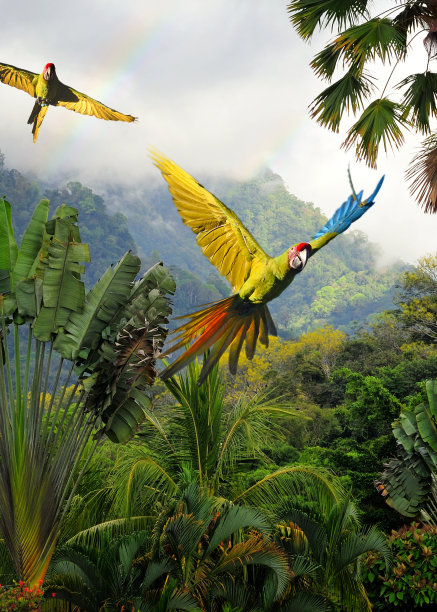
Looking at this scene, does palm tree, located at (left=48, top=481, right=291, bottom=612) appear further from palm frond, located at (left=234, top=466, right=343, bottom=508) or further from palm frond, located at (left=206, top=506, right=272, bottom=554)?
palm frond, located at (left=234, top=466, right=343, bottom=508)

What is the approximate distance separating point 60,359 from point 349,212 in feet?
11.5

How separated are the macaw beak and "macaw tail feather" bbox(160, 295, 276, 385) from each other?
32 centimetres

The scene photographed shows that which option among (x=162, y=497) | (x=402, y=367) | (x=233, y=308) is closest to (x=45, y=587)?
(x=162, y=497)

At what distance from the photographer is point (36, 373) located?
245 inches

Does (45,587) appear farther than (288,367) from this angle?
No

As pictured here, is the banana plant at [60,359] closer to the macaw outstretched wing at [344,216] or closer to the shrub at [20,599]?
the shrub at [20,599]

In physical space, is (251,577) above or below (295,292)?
below

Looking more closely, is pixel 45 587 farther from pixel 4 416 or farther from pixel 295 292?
pixel 295 292

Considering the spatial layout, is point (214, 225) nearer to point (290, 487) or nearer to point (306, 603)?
point (306, 603)

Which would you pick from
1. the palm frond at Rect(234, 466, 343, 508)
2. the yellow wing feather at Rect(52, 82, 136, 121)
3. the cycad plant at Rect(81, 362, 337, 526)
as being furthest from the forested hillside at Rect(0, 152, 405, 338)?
the palm frond at Rect(234, 466, 343, 508)

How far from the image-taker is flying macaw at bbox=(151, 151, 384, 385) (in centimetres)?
377

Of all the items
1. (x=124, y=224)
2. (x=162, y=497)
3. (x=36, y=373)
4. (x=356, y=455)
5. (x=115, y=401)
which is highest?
(x=124, y=224)

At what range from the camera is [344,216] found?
394 cm

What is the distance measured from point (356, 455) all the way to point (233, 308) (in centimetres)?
845
